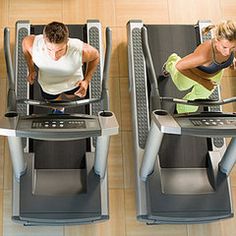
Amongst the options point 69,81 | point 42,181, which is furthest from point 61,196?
point 69,81

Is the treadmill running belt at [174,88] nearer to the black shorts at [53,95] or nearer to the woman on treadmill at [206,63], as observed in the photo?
the woman on treadmill at [206,63]

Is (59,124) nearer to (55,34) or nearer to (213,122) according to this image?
(55,34)

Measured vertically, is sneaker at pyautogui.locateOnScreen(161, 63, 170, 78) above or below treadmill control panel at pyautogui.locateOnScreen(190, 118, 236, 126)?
above

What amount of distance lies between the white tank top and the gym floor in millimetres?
637

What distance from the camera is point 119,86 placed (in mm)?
3248

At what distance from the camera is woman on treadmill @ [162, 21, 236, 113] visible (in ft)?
7.63

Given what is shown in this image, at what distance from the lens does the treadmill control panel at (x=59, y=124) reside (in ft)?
6.89

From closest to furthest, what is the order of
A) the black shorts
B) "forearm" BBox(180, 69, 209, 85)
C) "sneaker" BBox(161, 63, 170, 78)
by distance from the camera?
"forearm" BBox(180, 69, 209, 85), the black shorts, "sneaker" BBox(161, 63, 170, 78)

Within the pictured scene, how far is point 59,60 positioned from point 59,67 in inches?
2.4

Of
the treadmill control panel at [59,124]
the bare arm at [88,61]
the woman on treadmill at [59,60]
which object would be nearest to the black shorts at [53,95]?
the woman on treadmill at [59,60]

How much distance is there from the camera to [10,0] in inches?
135

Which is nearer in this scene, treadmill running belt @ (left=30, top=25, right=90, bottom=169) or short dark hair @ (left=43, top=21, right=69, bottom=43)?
short dark hair @ (left=43, top=21, right=69, bottom=43)

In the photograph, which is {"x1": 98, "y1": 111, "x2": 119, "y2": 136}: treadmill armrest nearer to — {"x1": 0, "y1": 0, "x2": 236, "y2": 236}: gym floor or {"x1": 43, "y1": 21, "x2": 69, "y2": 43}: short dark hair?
{"x1": 43, "y1": 21, "x2": 69, "y2": 43}: short dark hair

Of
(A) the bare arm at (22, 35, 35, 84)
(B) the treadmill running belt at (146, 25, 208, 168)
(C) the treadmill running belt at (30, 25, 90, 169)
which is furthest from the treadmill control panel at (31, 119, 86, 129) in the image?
(B) the treadmill running belt at (146, 25, 208, 168)
